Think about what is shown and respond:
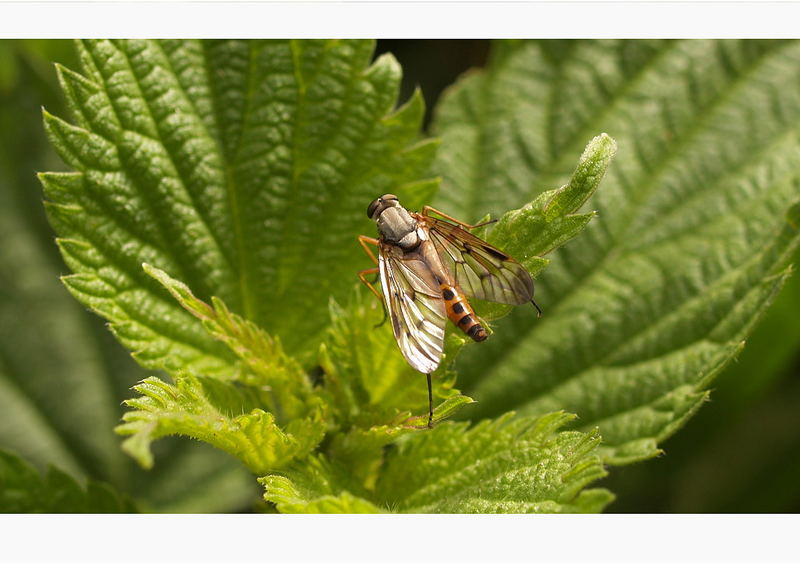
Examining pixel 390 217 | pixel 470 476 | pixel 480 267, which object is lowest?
pixel 470 476

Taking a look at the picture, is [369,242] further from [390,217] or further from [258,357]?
[258,357]

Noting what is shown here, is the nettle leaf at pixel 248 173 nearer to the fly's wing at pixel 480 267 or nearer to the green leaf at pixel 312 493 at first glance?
the fly's wing at pixel 480 267

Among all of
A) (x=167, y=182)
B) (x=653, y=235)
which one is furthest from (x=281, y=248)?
(x=653, y=235)

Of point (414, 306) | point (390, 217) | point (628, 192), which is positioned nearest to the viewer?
point (414, 306)

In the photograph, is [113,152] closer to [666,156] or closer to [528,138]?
[528,138]

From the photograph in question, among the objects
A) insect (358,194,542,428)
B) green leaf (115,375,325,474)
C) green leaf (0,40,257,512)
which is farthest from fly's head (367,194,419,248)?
green leaf (0,40,257,512)

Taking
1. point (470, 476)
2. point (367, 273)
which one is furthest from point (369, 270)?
point (470, 476)
